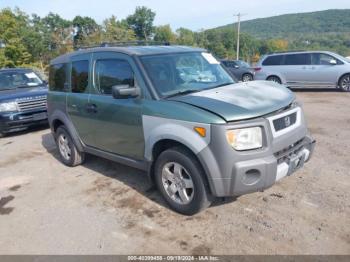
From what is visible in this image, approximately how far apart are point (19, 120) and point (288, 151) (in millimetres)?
6648

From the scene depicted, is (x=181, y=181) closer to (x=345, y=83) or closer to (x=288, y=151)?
(x=288, y=151)

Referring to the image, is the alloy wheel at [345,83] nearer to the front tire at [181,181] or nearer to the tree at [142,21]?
the front tire at [181,181]

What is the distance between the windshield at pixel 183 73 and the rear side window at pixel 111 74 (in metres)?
0.27

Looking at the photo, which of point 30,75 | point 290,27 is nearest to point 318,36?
point 290,27

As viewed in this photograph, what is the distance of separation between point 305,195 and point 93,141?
→ 117 inches

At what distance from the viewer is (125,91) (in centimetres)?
361

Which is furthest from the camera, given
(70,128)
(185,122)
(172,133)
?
(70,128)

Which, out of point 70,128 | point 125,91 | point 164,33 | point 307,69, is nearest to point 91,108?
point 70,128

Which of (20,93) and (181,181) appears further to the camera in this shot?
(20,93)

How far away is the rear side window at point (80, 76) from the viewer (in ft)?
15.4

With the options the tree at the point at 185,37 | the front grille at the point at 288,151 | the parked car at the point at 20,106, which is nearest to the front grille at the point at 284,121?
the front grille at the point at 288,151

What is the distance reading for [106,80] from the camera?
433 cm

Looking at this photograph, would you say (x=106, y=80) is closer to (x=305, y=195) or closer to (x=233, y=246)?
(x=233, y=246)

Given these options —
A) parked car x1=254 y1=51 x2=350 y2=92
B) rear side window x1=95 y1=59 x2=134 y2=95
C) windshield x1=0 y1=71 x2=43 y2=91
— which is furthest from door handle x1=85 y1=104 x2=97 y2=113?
parked car x1=254 y1=51 x2=350 y2=92
